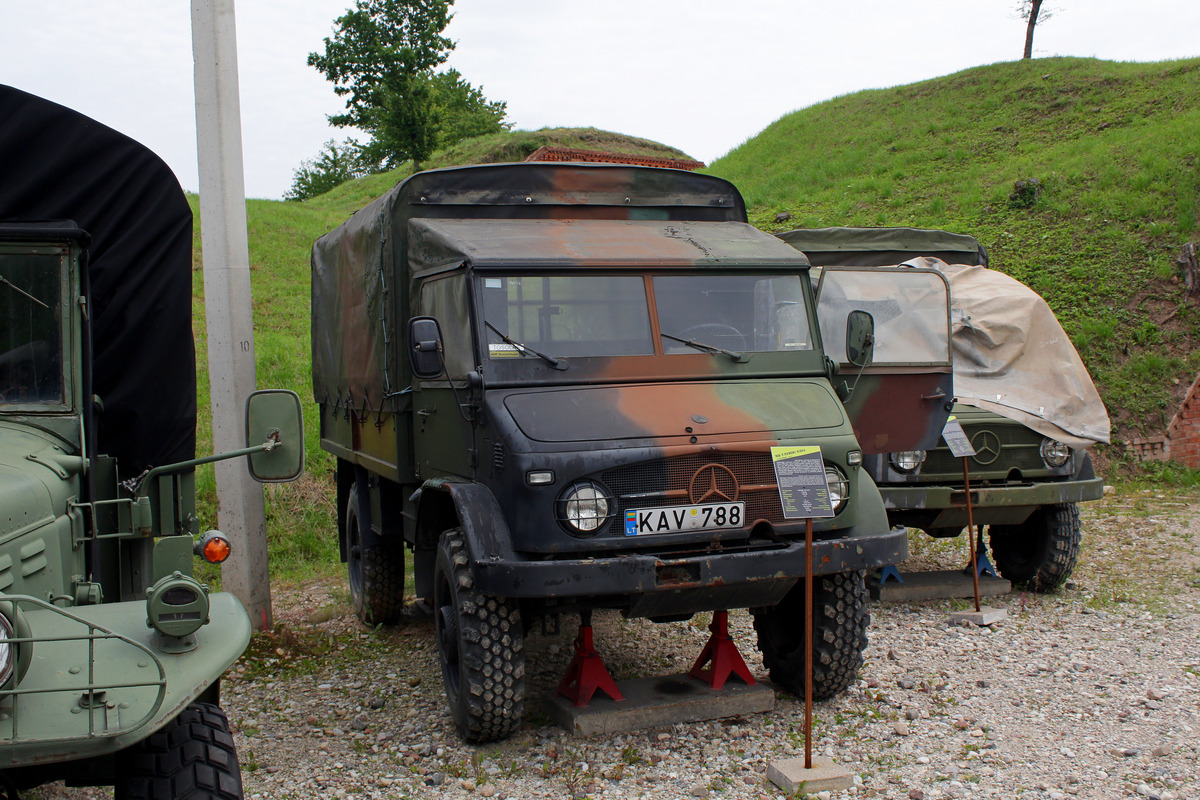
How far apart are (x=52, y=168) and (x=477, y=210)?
95.7 inches

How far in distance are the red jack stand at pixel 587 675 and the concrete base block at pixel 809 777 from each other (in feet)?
3.20

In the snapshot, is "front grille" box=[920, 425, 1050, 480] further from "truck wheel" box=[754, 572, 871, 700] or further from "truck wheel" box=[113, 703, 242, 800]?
"truck wheel" box=[113, 703, 242, 800]

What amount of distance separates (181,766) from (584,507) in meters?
2.10

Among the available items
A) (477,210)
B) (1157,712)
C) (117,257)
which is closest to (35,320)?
(117,257)

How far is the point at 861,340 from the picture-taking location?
19.1ft

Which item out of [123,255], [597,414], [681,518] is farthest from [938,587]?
[123,255]

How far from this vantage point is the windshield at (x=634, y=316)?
5090mm

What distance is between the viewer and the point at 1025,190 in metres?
→ 20.4

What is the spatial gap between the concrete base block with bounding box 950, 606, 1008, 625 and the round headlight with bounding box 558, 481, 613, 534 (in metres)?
3.65

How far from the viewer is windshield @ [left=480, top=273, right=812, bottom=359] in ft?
16.7

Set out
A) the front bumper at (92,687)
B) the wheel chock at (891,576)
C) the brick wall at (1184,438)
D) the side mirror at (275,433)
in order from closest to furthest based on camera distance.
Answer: the front bumper at (92,687) < the side mirror at (275,433) < the wheel chock at (891,576) < the brick wall at (1184,438)

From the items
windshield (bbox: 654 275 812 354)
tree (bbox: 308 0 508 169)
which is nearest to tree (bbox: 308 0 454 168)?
tree (bbox: 308 0 508 169)

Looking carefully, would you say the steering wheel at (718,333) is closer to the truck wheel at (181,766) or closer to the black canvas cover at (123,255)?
the black canvas cover at (123,255)

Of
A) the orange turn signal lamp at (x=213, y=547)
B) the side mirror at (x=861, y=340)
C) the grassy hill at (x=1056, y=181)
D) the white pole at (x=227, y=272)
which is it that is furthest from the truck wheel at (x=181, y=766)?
the grassy hill at (x=1056, y=181)
